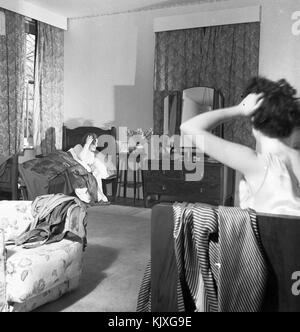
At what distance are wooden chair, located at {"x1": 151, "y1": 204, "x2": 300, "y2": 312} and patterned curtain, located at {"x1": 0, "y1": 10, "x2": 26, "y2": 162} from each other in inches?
174

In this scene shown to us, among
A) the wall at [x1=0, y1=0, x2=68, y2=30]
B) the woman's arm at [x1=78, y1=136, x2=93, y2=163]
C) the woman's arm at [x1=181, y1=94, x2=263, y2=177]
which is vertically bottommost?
the woman's arm at [x1=78, y1=136, x2=93, y2=163]

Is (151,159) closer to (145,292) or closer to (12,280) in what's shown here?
(12,280)

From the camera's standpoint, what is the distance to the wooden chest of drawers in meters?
4.70

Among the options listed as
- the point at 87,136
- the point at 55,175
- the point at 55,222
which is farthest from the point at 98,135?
the point at 55,222

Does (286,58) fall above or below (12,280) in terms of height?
above

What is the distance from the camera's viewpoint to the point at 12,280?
2.09 m

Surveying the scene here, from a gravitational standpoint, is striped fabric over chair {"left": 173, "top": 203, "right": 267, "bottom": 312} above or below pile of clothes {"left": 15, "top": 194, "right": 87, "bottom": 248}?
above

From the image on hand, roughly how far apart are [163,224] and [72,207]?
5.36ft

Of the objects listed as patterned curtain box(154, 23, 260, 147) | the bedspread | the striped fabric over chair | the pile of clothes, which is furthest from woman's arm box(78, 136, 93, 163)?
the striped fabric over chair

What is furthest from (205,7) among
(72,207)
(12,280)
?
(12,280)

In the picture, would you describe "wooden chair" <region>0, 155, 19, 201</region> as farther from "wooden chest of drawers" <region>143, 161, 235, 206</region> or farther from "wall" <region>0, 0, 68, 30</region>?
"wall" <region>0, 0, 68, 30</region>

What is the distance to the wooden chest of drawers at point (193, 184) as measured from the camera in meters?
4.70

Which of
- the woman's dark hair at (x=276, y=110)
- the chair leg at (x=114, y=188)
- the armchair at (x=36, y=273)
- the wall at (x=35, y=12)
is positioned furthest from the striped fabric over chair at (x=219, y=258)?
the wall at (x=35, y=12)

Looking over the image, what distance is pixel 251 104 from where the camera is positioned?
1.15 m
